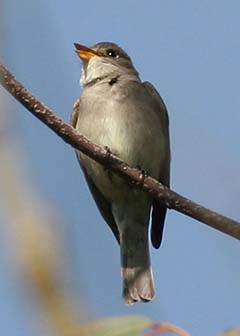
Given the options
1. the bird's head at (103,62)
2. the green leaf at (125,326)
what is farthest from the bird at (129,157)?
the green leaf at (125,326)

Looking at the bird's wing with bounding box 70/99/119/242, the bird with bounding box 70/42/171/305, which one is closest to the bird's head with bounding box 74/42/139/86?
the bird with bounding box 70/42/171/305

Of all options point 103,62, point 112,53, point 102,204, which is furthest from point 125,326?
point 112,53

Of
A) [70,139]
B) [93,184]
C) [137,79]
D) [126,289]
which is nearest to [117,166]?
[70,139]

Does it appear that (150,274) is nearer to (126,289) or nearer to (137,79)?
(126,289)

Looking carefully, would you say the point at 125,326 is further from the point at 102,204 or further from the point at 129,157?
the point at 102,204

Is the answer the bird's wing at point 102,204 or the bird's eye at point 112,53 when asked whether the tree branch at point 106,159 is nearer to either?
the bird's wing at point 102,204
